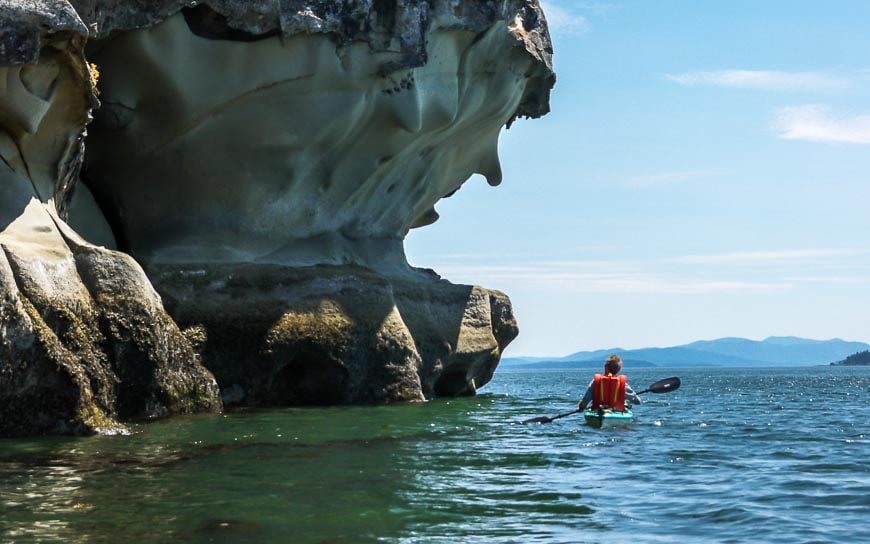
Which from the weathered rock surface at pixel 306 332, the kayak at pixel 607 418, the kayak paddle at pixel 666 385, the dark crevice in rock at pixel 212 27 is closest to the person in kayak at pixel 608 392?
the kayak at pixel 607 418

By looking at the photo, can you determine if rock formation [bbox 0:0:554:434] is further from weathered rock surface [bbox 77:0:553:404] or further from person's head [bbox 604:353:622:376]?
person's head [bbox 604:353:622:376]

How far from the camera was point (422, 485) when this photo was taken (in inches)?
463

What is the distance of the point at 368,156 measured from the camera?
26.8 metres

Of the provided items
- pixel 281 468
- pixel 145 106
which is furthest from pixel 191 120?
pixel 281 468

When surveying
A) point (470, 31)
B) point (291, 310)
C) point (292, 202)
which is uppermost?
point (470, 31)

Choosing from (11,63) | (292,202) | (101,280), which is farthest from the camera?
(292,202)

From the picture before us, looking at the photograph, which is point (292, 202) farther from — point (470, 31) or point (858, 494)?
point (858, 494)

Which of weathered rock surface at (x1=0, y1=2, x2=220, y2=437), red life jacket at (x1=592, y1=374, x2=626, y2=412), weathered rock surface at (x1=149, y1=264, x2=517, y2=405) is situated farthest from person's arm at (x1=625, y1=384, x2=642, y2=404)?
weathered rock surface at (x1=0, y1=2, x2=220, y2=437)

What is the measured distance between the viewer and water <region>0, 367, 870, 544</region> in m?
9.35

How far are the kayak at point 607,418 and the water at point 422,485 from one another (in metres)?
0.61

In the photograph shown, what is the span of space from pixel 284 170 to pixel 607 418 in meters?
9.31

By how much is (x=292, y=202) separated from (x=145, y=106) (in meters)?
4.07

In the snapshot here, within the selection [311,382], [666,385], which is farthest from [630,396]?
[311,382]

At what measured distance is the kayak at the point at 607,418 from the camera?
19.7 m
